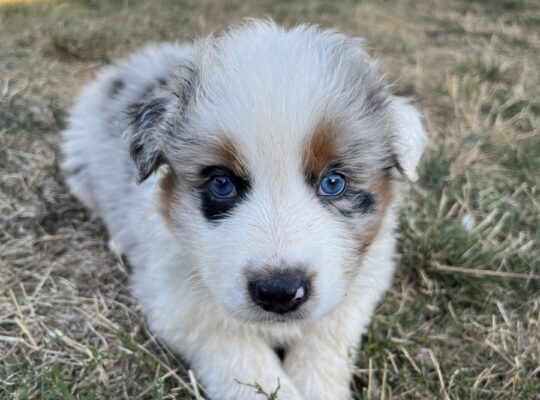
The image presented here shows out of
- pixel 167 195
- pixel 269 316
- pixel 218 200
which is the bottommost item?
pixel 269 316

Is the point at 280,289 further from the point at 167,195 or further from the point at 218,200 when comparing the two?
the point at 167,195

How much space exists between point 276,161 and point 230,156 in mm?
203

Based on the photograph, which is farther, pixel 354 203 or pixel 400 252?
pixel 400 252

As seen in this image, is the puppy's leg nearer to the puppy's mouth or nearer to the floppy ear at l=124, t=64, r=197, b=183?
the puppy's mouth

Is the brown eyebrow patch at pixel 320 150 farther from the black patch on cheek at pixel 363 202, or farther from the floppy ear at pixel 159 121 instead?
the floppy ear at pixel 159 121

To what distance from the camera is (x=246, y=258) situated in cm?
266

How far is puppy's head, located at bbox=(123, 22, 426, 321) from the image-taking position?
2.68 m

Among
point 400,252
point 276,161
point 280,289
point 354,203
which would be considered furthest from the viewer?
point 400,252

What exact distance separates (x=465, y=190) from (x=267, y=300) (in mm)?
2607

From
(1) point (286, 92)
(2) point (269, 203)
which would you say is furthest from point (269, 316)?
(1) point (286, 92)

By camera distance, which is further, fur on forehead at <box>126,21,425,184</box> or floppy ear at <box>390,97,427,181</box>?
floppy ear at <box>390,97,427,181</box>

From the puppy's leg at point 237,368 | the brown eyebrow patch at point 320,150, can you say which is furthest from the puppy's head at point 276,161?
the puppy's leg at point 237,368

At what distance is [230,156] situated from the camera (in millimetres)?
2754

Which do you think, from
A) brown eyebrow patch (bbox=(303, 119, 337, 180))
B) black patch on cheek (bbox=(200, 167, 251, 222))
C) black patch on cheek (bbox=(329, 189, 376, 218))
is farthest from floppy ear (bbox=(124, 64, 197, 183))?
black patch on cheek (bbox=(329, 189, 376, 218))
